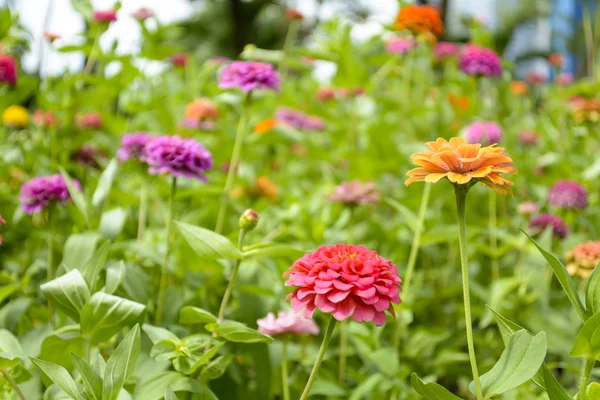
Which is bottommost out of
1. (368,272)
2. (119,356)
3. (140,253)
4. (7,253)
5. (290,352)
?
(7,253)

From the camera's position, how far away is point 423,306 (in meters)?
1.30

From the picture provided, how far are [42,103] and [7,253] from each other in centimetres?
36

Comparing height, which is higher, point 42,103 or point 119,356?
point 119,356

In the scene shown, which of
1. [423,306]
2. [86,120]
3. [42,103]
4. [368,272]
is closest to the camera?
[368,272]

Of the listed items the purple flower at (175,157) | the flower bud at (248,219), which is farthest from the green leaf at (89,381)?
the purple flower at (175,157)

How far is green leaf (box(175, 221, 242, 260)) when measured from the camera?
69 centimetres

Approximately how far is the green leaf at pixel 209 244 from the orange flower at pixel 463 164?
0.24m

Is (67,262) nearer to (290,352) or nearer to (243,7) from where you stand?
(290,352)

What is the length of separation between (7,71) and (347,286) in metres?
1.13

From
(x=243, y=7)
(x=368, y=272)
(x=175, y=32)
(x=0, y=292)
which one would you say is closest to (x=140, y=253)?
(x=0, y=292)

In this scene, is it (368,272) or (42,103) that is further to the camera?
(42,103)

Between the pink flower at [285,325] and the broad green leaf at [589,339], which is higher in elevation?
the broad green leaf at [589,339]

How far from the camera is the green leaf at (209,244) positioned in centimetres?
69

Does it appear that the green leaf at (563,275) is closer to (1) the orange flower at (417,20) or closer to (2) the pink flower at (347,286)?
(2) the pink flower at (347,286)
